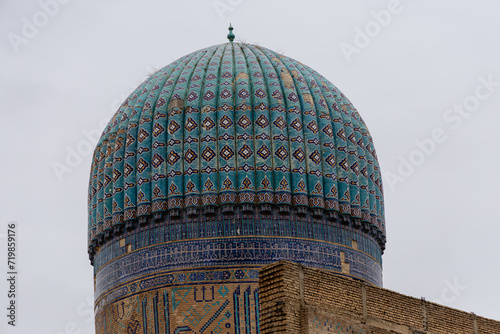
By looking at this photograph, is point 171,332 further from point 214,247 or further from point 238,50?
point 238,50

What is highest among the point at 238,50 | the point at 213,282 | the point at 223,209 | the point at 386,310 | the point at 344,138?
the point at 238,50

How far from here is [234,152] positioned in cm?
1564

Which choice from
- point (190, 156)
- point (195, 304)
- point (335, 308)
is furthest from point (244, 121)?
point (335, 308)

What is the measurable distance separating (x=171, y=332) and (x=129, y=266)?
1.36m

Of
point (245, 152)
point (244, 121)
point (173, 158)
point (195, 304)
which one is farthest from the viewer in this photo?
point (244, 121)

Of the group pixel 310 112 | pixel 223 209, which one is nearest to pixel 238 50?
pixel 310 112

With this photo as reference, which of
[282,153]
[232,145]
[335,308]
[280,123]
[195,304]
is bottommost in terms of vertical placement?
[335,308]

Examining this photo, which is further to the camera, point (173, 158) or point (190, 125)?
point (190, 125)

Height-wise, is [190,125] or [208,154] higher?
[190,125]

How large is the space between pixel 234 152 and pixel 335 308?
4137 mm

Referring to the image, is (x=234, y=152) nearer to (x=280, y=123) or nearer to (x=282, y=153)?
(x=282, y=153)

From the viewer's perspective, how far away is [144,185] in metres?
15.9

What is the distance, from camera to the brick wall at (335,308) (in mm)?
11617

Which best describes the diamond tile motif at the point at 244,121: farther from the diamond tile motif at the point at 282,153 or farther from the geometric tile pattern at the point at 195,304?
the geometric tile pattern at the point at 195,304
